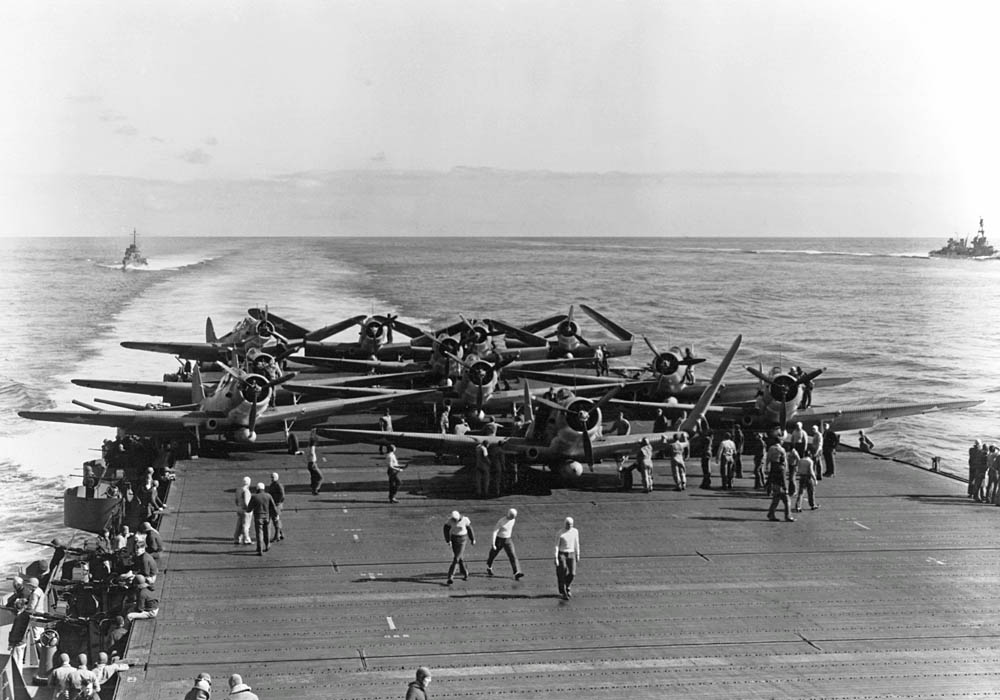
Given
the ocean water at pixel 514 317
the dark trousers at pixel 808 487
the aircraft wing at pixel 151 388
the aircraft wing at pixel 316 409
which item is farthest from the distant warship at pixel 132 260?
the dark trousers at pixel 808 487

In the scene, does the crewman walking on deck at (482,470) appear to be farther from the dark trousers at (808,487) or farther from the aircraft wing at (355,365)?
the aircraft wing at (355,365)

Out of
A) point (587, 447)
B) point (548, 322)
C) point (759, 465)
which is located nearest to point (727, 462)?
point (759, 465)

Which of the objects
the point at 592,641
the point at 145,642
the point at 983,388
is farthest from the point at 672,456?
the point at 983,388

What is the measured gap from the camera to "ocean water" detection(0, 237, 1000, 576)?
5450 cm

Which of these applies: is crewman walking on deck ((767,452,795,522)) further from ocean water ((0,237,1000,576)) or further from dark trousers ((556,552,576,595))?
ocean water ((0,237,1000,576))

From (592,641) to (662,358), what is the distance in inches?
846

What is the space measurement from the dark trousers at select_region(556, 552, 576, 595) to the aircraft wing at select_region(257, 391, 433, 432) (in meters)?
15.1

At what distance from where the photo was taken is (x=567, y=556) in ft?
60.1

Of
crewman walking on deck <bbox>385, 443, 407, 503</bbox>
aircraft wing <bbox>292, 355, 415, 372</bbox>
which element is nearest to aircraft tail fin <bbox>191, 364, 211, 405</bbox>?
crewman walking on deck <bbox>385, 443, 407, 503</bbox>

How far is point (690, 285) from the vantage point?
158 metres

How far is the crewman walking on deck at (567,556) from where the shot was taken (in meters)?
18.2

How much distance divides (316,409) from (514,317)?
77982mm

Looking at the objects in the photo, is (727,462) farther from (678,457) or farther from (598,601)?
(598,601)

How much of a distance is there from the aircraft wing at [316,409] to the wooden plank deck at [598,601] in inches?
169
